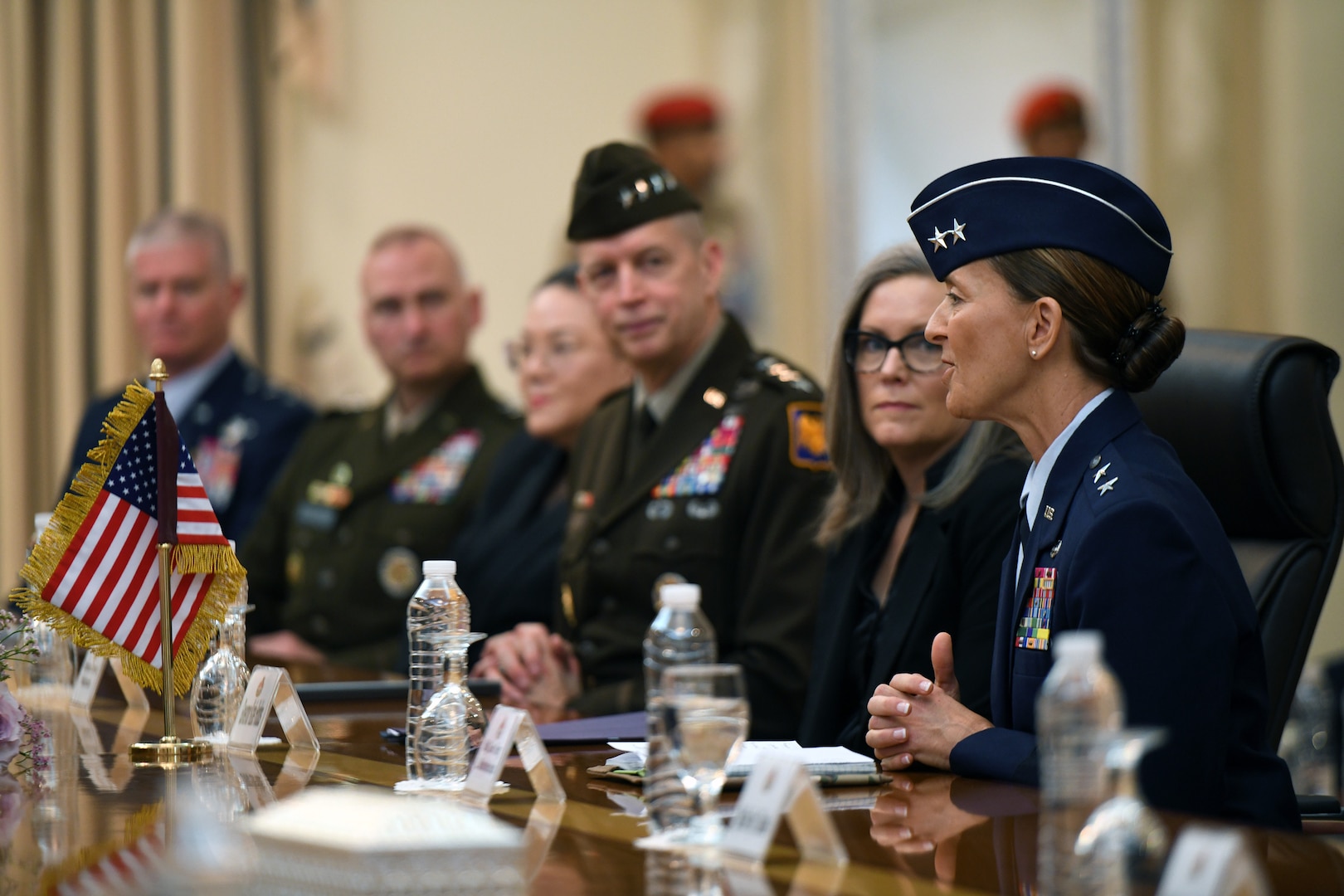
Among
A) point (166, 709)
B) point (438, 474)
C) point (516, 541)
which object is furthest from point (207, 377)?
point (166, 709)

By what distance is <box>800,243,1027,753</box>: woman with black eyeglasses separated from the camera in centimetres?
223

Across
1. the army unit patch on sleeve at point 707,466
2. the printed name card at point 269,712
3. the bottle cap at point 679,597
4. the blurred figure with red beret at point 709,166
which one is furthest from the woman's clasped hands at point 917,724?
the blurred figure with red beret at point 709,166

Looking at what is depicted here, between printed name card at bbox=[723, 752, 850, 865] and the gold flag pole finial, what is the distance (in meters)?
0.89

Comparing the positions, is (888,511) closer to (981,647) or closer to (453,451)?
(981,647)

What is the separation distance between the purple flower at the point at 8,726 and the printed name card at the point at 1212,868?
1379 millimetres

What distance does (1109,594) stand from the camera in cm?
162

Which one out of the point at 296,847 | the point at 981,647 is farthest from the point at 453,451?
the point at 296,847

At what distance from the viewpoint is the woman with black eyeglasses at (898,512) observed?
2229 mm

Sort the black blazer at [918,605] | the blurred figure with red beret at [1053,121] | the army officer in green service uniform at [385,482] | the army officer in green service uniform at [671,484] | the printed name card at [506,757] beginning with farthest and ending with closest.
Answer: the blurred figure with red beret at [1053,121], the army officer in green service uniform at [385,482], the army officer in green service uniform at [671,484], the black blazer at [918,605], the printed name card at [506,757]

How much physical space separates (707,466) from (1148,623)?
138 cm

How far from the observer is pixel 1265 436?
2113mm

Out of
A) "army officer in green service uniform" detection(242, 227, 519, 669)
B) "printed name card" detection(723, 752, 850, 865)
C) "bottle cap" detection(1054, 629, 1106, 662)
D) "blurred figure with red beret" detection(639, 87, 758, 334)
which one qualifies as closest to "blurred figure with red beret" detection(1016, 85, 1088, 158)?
"blurred figure with red beret" detection(639, 87, 758, 334)

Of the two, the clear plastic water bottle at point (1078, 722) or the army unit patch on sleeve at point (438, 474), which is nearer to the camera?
the clear plastic water bottle at point (1078, 722)

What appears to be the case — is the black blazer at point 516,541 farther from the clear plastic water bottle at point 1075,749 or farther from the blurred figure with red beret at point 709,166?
the blurred figure with red beret at point 709,166
